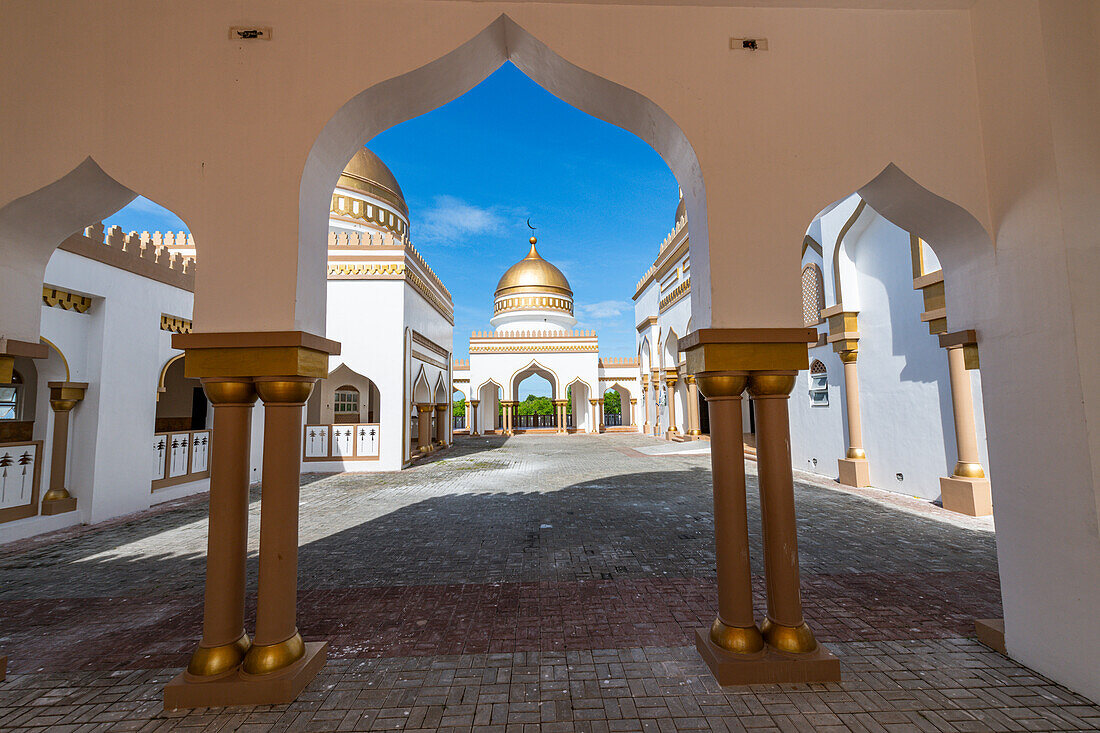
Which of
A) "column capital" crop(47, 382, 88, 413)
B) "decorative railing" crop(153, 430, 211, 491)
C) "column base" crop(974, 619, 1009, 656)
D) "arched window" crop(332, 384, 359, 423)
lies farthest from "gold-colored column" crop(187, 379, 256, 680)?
Result: "arched window" crop(332, 384, 359, 423)

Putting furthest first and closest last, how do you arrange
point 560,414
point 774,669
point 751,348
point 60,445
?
point 560,414
point 60,445
point 751,348
point 774,669

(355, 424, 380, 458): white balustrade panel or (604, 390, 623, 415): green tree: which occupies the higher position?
Result: (604, 390, 623, 415): green tree

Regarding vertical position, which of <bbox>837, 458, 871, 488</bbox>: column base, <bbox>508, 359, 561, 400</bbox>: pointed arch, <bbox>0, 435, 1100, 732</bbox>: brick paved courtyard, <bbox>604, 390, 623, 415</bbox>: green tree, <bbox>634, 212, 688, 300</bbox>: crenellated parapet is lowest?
<bbox>0, 435, 1100, 732</bbox>: brick paved courtyard

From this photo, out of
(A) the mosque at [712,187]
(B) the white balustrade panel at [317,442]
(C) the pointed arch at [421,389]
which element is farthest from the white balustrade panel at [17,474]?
(C) the pointed arch at [421,389]

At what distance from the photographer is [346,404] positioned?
16.0 metres

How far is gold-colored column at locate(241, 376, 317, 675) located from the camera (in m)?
2.66

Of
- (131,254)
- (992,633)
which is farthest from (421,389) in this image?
(992,633)

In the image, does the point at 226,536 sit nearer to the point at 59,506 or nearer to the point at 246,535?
the point at 246,535

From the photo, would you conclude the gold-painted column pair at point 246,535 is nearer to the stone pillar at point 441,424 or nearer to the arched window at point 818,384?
the arched window at point 818,384

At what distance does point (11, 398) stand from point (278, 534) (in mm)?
8713

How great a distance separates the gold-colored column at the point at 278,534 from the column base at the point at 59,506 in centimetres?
643

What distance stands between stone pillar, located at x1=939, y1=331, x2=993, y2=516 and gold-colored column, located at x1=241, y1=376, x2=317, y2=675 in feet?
25.4

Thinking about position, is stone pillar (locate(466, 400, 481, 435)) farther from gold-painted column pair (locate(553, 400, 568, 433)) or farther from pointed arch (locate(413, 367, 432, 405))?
pointed arch (locate(413, 367, 432, 405))

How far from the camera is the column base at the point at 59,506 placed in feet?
21.4
